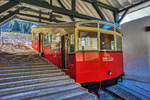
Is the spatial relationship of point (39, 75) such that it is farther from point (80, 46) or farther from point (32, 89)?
point (80, 46)

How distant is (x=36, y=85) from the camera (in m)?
3.32

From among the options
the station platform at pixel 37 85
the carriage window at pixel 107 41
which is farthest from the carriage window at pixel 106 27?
the station platform at pixel 37 85

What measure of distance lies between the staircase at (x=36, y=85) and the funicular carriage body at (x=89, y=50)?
0.50 metres

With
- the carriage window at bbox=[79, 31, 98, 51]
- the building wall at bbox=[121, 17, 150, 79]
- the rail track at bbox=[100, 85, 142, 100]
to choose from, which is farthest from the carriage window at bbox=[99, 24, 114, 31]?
the building wall at bbox=[121, 17, 150, 79]

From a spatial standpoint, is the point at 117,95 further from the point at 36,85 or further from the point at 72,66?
the point at 36,85

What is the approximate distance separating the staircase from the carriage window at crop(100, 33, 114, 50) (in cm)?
187

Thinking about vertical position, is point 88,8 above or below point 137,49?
above

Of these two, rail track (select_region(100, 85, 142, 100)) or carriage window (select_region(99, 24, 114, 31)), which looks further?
carriage window (select_region(99, 24, 114, 31))

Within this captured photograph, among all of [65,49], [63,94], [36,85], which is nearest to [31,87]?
[36,85]

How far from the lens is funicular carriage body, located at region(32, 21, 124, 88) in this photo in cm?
375

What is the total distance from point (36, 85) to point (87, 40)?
7.70 ft

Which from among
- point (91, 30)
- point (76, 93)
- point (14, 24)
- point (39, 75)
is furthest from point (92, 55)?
point (14, 24)

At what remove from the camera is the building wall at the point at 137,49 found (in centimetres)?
576

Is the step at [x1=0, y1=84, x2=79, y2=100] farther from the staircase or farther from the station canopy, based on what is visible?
the station canopy
